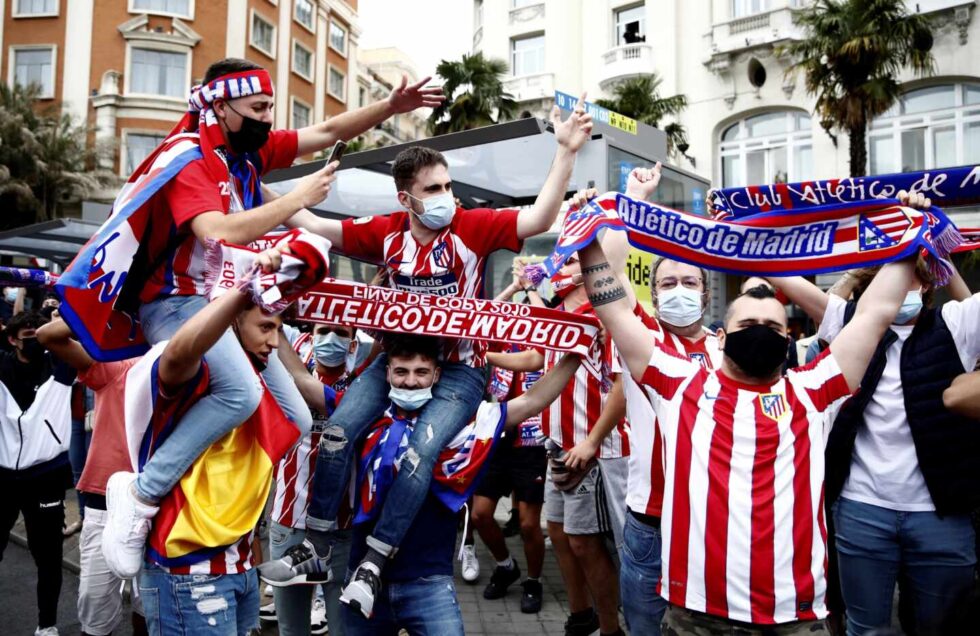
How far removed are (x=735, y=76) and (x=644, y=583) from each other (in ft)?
83.3

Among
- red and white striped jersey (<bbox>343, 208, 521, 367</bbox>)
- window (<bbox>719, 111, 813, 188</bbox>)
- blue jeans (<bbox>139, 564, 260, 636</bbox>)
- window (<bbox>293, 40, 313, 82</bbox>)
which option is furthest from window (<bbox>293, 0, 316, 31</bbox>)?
blue jeans (<bbox>139, 564, 260, 636</bbox>)

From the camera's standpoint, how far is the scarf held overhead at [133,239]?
271 centimetres

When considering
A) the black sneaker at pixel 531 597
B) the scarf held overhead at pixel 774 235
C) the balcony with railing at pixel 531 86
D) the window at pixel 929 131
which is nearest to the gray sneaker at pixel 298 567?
the scarf held overhead at pixel 774 235

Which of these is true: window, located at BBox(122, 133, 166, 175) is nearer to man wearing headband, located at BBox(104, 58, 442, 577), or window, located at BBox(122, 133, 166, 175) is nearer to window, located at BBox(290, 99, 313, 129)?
window, located at BBox(290, 99, 313, 129)

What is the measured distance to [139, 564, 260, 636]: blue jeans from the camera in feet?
8.87

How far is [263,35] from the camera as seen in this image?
3912 cm

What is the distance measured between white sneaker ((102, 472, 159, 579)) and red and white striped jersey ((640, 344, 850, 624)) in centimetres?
184

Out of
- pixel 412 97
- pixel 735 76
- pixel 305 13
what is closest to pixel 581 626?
pixel 412 97

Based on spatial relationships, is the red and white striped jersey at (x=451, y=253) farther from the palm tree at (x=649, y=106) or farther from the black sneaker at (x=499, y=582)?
the palm tree at (x=649, y=106)

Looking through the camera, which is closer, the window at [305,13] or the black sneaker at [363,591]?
the black sneaker at [363,591]

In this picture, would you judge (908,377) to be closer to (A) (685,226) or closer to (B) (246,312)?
(A) (685,226)

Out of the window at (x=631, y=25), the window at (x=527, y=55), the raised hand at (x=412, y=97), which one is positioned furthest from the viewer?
the window at (x=527, y=55)

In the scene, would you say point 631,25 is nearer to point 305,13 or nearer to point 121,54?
point 305,13

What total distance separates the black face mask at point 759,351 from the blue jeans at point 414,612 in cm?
146
